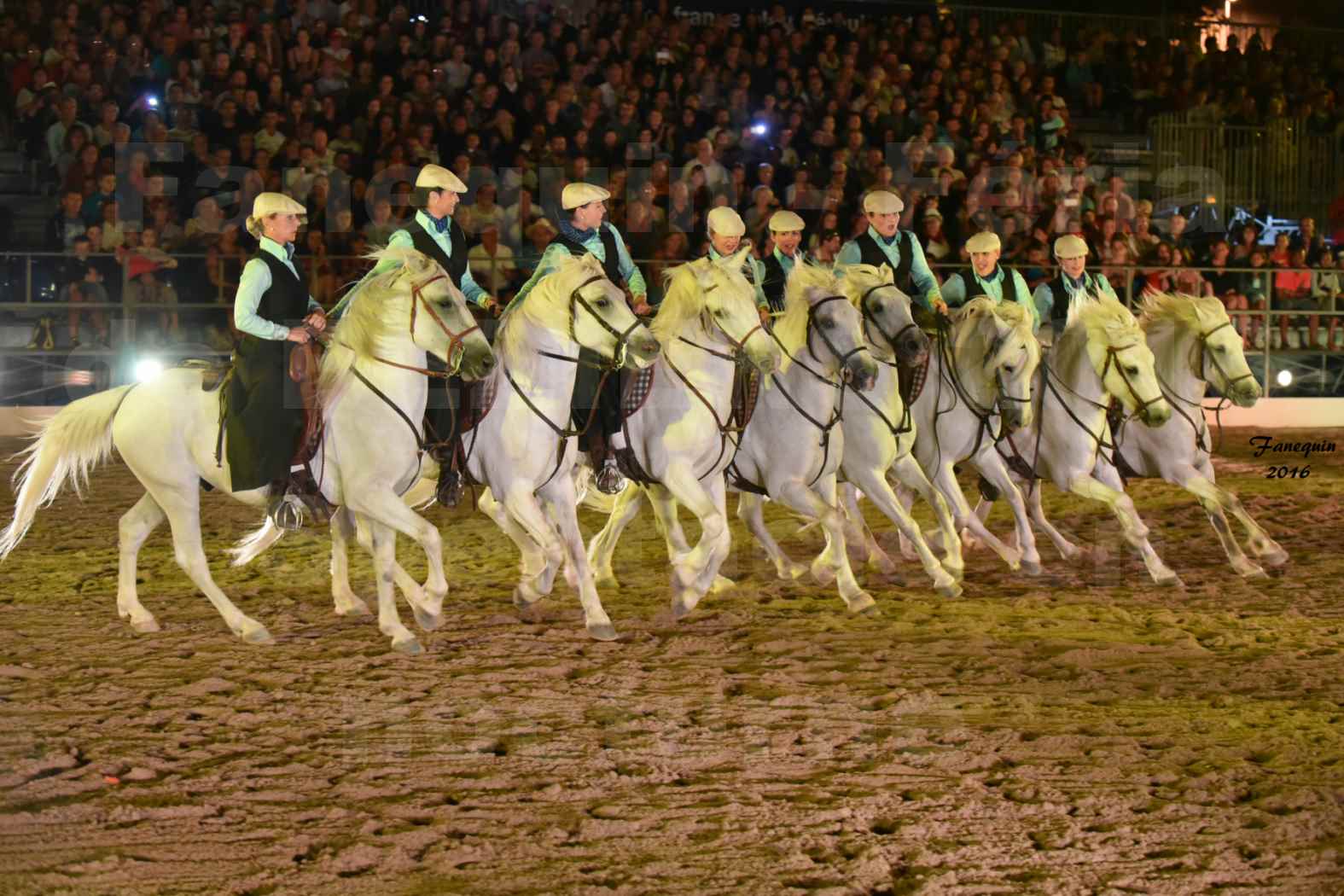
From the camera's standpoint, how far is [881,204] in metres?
8.98

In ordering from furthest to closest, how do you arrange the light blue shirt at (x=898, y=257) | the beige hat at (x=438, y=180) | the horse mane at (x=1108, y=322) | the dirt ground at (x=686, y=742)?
1. the light blue shirt at (x=898, y=257)
2. the horse mane at (x=1108, y=322)
3. the beige hat at (x=438, y=180)
4. the dirt ground at (x=686, y=742)

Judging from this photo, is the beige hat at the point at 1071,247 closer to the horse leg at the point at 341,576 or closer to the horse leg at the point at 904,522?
the horse leg at the point at 904,522

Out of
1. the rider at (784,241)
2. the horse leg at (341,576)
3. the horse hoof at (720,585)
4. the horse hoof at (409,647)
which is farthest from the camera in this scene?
the rider at (784,241)

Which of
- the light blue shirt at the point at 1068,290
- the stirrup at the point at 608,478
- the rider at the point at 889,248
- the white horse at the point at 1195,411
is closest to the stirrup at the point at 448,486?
the stirrup at the point at 608,478

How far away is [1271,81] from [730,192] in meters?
10.3

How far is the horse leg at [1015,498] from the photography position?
9039mm

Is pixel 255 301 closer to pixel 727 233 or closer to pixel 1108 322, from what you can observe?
pixel 727 233

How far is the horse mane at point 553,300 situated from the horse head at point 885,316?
5.78ft

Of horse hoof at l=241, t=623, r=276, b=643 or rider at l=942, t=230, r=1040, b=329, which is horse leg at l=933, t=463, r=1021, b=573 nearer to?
rider at l=942, t=230, r=1040, b=329

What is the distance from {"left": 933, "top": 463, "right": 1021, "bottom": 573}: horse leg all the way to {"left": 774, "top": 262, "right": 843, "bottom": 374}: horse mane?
1.46 meters

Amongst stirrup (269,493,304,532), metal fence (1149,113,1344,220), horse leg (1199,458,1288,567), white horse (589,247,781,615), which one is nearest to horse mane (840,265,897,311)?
white horse (589,247,781,615)

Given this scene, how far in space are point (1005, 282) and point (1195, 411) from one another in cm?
159

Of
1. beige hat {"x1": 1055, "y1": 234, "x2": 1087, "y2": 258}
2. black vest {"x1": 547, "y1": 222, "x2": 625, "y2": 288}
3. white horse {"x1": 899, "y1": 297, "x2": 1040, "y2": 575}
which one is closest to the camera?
black vest {"x1": 547, "y1": 222, "x2": 625, "y2": 288}

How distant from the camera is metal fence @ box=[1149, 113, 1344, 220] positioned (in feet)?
65.7
